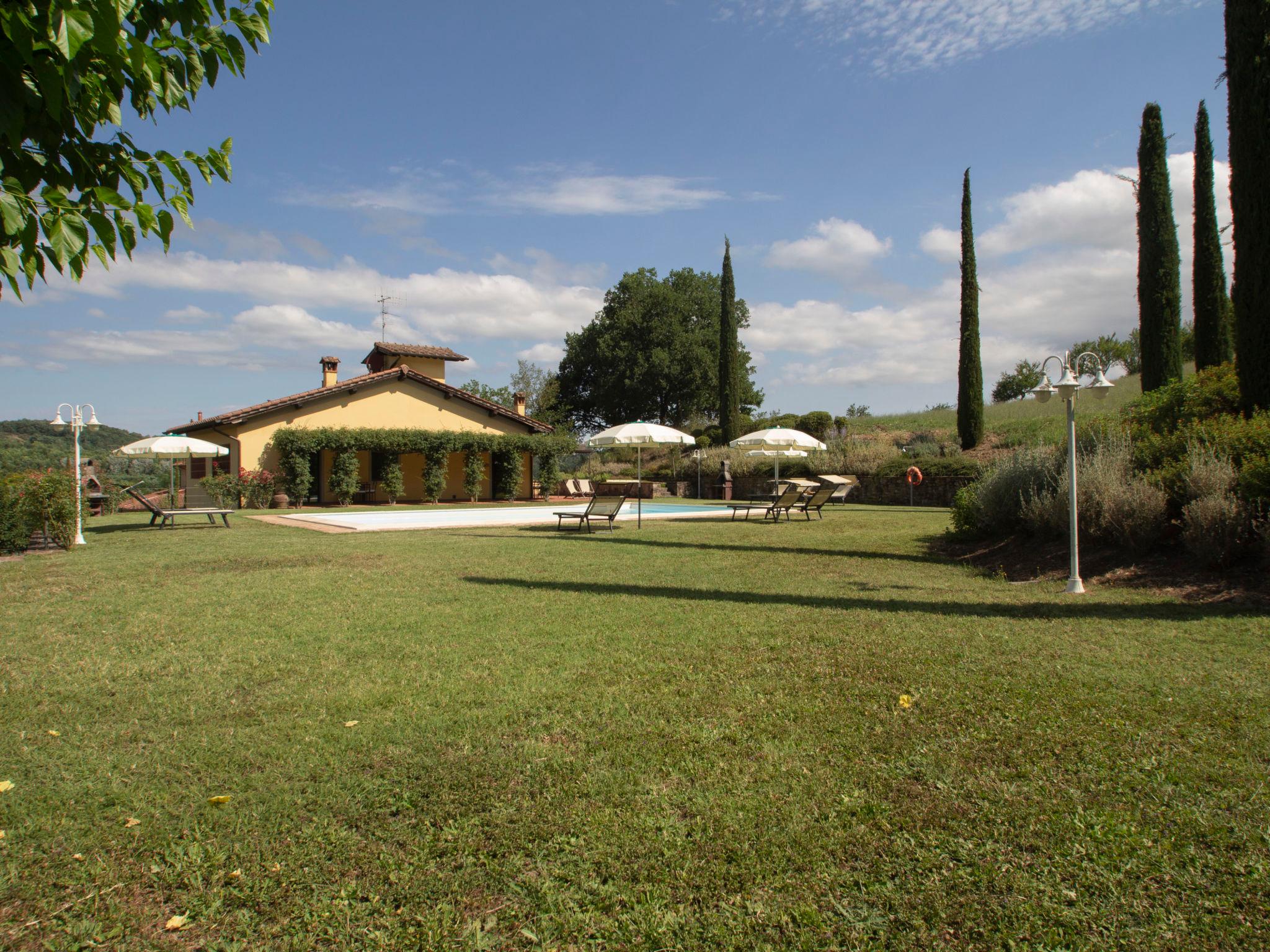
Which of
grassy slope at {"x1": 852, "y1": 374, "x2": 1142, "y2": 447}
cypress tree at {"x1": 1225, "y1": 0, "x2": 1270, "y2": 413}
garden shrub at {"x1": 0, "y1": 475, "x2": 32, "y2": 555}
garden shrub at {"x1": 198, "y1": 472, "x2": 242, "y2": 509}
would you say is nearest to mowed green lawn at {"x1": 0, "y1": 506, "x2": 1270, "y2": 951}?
cypress tree at {"x1": 1225, "y1": 0, "x2": 1270, "y2": 413}

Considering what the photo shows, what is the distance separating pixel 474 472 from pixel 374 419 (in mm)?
4103

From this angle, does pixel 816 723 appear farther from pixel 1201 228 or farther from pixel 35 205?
pixel 1201 228

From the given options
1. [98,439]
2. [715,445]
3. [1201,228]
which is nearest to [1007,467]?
[1201,228]

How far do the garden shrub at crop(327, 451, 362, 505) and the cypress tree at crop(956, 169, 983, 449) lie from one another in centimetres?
2193

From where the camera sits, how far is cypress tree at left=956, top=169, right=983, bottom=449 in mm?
27641

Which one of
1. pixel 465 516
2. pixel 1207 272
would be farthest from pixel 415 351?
pixel 1207 272

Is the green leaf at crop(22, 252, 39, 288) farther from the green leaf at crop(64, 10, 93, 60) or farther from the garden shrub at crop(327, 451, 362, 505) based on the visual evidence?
the garden shrub at crop(327, 451, 362, 505)

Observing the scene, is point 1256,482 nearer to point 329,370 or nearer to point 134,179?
point 134,179

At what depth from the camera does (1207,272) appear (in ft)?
64.3

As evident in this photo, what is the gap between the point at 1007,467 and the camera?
1046cm

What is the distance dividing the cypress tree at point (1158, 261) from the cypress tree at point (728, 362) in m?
17.9

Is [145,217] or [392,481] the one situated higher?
[145,217]

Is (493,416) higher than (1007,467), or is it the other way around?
(493,416)

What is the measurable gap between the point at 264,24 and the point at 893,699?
158 inches
